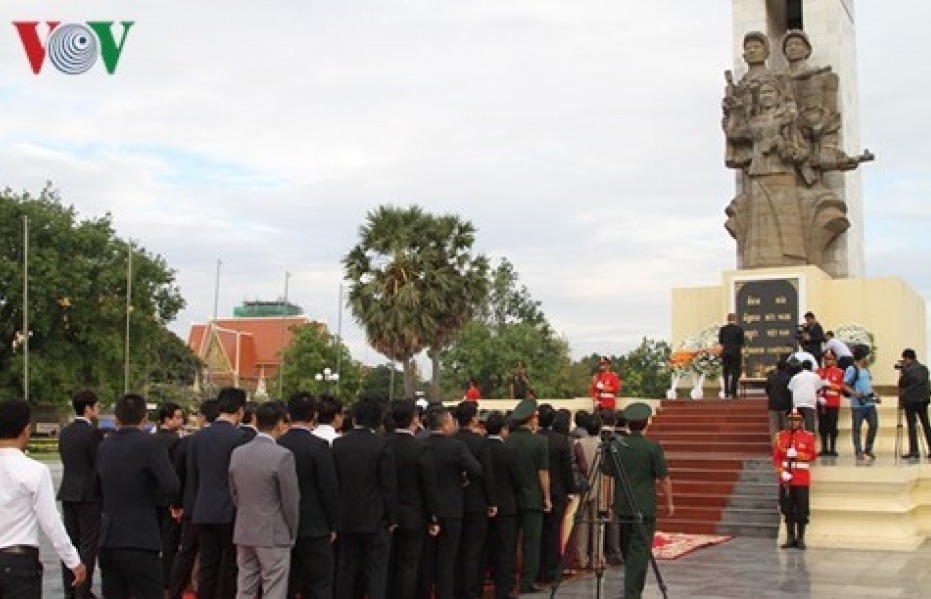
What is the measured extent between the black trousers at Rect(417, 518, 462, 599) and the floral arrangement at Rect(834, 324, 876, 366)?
1440cm

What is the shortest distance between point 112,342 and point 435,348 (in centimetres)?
1752

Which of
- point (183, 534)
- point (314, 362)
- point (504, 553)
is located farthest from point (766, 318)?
point (314, 362)

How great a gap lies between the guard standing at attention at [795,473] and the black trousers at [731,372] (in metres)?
6.11

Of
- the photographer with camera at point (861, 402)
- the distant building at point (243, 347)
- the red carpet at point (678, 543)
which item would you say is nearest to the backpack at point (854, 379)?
the photographer with camera at point (861, 402)

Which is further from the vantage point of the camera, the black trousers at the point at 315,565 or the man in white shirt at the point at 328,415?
the man in white shirt at the point at 328,415

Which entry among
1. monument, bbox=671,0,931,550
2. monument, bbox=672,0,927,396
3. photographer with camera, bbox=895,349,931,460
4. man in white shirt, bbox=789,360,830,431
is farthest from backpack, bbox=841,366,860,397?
monument, bbox=671,0,931,550

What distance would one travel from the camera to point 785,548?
40.1 ft

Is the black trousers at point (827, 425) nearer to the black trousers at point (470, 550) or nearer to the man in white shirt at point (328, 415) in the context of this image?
the black trousers at point (470, 550)

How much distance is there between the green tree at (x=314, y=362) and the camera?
52719 millimetres

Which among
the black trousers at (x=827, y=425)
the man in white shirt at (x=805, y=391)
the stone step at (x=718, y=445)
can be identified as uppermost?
the man in white shirt at (x=805, y=391)

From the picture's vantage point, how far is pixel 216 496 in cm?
737

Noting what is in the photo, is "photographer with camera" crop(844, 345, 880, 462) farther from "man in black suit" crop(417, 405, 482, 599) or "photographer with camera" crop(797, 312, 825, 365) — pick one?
"man in black suit" crop(417, 405, 482, 599)

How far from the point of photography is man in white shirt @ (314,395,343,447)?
8.09 metres

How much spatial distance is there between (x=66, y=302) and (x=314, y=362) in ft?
48.3
